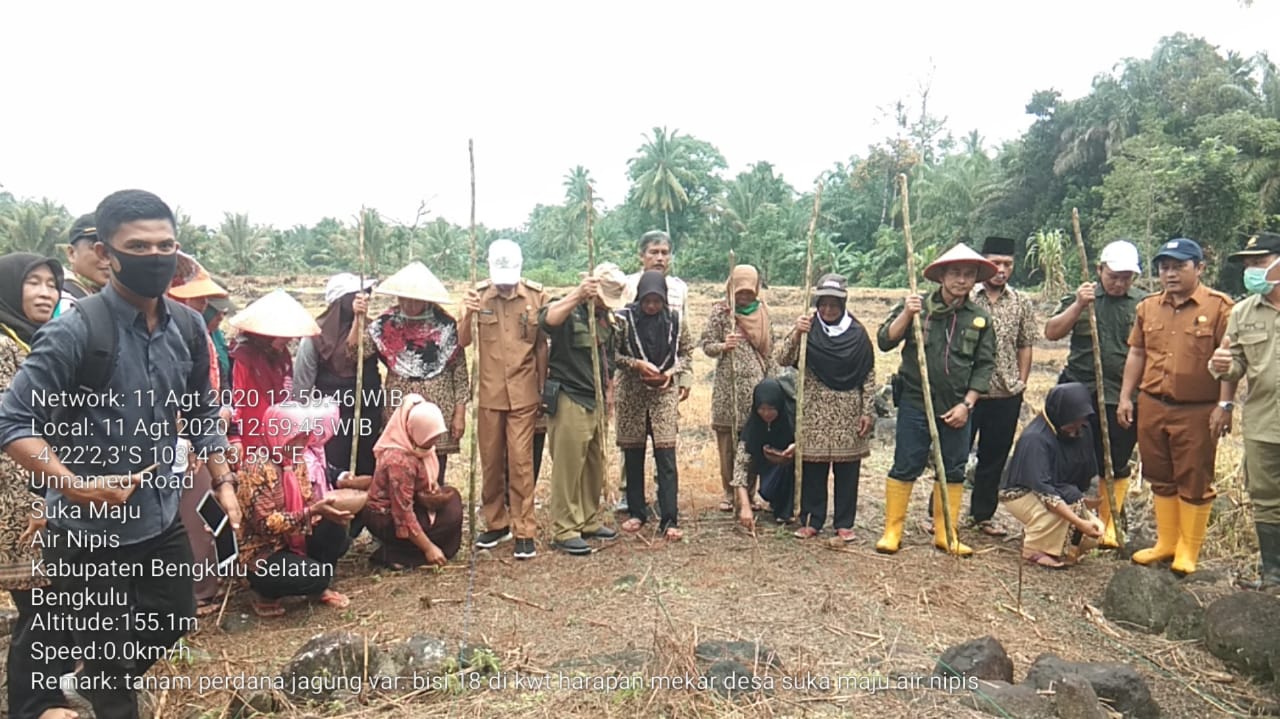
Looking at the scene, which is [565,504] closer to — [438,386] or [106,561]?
[438,386]

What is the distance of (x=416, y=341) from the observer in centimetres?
488

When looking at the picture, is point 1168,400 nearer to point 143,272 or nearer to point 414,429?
point 414,429

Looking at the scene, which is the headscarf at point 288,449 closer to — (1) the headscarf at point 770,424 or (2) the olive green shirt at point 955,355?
(1) the headscarf at point 770,424

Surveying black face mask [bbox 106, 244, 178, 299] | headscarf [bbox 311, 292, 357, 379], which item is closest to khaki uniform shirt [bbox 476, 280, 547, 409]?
headscarf [bbox 311, 292, 357, 379]

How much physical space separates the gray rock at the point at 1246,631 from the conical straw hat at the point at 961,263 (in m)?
2.03

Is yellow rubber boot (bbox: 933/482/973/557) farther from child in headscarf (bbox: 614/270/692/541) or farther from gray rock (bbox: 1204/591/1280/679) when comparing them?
child in headscarf (bbox: 614/270/692/541)

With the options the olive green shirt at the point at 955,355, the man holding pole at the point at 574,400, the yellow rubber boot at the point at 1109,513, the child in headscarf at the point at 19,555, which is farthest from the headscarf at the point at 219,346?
the yellow rubber boot at the point at 1109,513

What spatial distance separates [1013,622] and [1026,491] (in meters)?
0.95

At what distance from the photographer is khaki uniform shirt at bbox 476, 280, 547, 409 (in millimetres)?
4750

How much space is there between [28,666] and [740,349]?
155 inches

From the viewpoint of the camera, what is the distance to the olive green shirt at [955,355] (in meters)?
4.73

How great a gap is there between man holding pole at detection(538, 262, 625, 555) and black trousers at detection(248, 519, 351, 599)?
4.20 ft

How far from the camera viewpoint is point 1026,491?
15.3 ft

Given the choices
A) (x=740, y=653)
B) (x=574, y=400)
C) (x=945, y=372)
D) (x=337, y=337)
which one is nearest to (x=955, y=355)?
(x=945, y=372)
